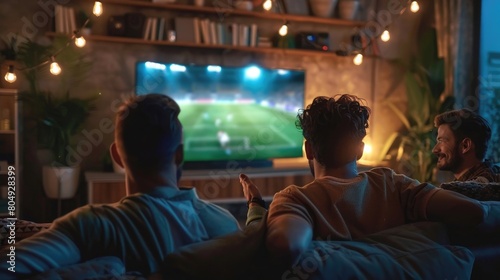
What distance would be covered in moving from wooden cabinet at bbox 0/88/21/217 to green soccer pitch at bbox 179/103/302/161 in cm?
129

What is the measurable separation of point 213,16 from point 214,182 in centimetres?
150

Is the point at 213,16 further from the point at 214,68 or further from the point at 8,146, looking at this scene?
the point at 8,146

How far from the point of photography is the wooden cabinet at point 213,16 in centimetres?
411

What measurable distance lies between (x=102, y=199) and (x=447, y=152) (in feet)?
8.57

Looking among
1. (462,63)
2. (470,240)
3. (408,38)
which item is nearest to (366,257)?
(470,240)

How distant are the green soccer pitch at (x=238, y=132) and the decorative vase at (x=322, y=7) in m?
1.03

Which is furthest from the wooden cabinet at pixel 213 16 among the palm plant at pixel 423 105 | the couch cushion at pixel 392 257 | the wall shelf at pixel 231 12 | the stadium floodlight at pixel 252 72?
the couch cushion at pixel 392 257

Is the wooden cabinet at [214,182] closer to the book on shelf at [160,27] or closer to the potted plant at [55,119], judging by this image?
the potted plant at [55,119]

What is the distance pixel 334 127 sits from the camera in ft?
4.67

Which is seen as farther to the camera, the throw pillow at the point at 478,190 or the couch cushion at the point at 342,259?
the throw pillow at the point at 478,190

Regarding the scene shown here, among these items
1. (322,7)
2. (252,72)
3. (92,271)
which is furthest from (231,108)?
(92,271)

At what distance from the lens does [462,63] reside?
4.56m

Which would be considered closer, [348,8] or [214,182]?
[214,182]

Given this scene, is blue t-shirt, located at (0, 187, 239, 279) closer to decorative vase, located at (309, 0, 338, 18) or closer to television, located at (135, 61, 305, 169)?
television, located at (135, 61, 305, 169)
